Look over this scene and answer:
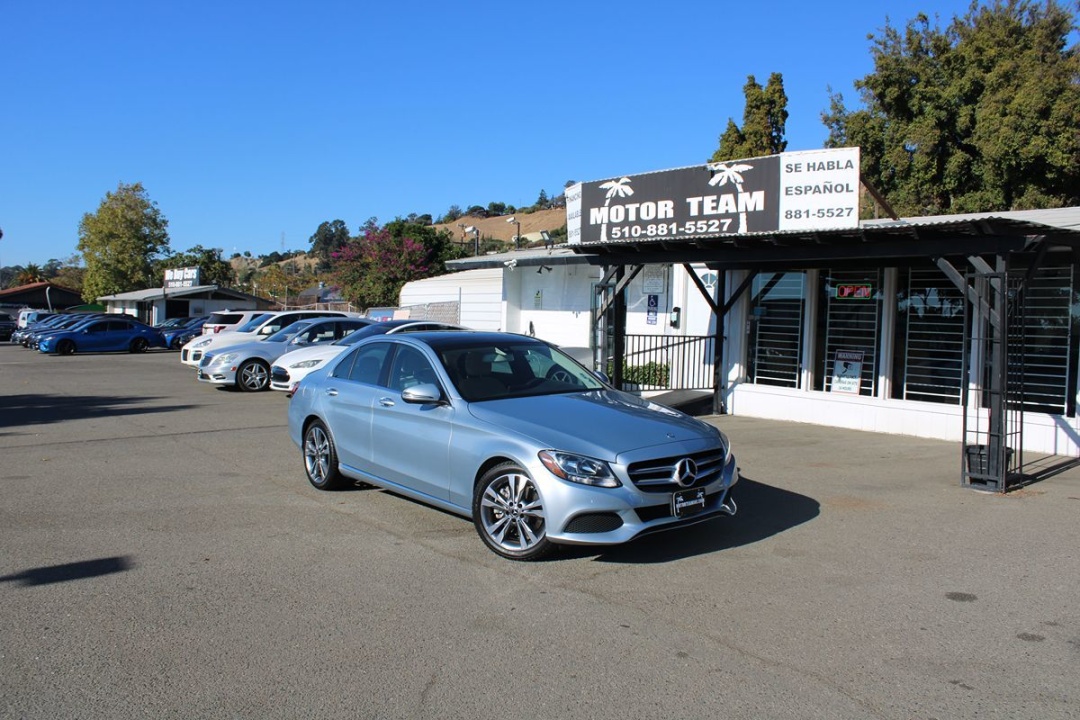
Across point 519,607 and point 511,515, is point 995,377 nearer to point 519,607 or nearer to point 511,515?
point 511,515

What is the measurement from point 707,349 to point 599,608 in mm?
10733

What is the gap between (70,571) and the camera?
573 centimetres

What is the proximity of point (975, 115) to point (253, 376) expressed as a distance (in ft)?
68.6

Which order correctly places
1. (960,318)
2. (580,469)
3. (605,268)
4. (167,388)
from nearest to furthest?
(580,469) < (960,318) < (605,268) < (167,388)

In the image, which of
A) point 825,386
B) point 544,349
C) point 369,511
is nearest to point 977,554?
point 544,349

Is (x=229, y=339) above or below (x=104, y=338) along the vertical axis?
above

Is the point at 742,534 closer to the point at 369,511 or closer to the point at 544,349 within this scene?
the point at 544,349

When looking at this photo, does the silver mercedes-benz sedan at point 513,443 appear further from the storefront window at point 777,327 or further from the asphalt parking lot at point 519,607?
the storefront window at point 777,327

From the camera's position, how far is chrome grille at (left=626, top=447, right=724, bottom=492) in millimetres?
5715

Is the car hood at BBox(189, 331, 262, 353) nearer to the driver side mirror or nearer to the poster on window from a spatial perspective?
the poster on window

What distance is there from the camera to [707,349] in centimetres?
1538

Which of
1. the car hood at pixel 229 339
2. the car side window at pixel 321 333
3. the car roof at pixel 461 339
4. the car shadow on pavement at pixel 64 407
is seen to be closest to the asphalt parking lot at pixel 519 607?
the car roof at pixel 461 339

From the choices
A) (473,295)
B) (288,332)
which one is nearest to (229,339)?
(288,332)

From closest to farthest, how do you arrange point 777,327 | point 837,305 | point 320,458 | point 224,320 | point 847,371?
1. point 320,458
2. point 847,371
3. point 837,305
4. point 777,327
5. point 224,320
